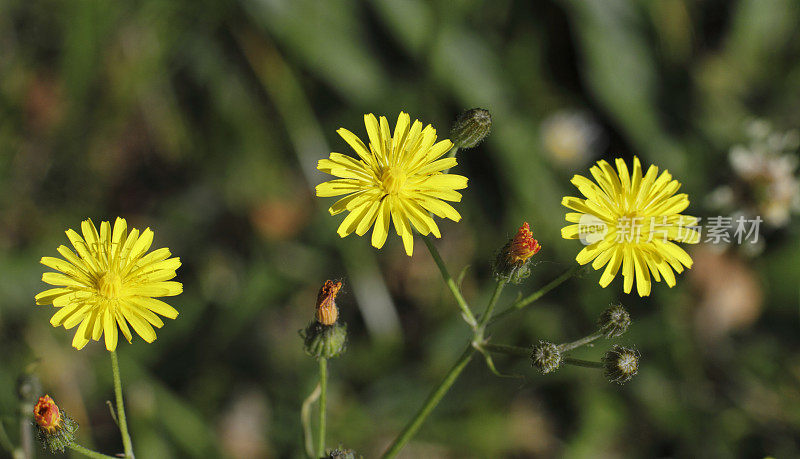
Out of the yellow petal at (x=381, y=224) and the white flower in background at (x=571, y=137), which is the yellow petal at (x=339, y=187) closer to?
the yellow petal at (x=381, y=224)

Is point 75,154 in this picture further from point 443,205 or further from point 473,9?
point 443,205

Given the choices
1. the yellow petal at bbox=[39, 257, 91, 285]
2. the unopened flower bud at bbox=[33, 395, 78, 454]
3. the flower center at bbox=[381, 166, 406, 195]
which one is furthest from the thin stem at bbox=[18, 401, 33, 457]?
the flower center at bbox=[381, 166, 406, 195]

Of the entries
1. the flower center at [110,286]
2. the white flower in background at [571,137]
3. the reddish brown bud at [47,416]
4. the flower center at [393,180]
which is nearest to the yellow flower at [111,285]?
the flower center at [110,286]

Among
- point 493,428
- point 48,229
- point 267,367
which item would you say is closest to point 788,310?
point 493,428

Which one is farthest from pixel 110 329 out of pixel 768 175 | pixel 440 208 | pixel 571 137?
pixel 768 175

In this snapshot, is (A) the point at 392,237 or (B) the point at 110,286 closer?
(B) the point at 110,286

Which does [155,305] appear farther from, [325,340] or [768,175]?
[768,175]
